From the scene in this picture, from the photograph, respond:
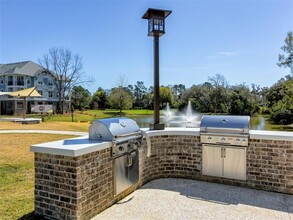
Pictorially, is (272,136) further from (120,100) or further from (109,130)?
(120,100)

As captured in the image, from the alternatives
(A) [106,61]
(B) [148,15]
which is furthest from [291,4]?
(A) [106,61]

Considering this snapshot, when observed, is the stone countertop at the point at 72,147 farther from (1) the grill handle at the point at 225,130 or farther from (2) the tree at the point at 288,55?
(2) the tree at the point at 288,55

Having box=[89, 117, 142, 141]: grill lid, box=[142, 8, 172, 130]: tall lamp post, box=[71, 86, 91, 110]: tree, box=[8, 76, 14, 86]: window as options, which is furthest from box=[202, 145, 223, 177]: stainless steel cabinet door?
box=[71, 86, 91, 110]: tree

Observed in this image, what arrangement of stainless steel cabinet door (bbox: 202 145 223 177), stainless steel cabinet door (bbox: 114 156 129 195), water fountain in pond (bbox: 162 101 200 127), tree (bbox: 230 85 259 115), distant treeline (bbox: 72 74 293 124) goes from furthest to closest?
distant treeline (bbox: 72 74 293 124) < tree (bbox: 230 85 259 115) < water fountain in pond (bbox: 162 101 200 127) < stainless steel cabinet door (bbox: 202 145 223 177) < stainless steel cabinet door (bbox: 114 156 129 195)

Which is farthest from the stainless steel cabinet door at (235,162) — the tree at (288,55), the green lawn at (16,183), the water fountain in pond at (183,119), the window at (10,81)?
the window at (10,81)

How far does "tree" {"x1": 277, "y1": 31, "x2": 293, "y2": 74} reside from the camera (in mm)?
21797

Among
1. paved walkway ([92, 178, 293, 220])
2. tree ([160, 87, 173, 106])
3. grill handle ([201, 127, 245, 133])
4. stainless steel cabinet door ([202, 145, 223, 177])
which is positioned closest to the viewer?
paved walkway ([92, 178, 293, 220])

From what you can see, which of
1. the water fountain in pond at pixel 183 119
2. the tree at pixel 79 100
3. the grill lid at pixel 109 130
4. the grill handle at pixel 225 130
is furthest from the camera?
the tree at pixel 79 100

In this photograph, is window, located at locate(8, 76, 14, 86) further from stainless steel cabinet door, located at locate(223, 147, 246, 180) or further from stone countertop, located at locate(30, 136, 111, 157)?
stainless steel cabinet door, located at locate(223, 147, 246, 180)

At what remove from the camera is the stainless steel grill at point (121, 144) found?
3.49 meters

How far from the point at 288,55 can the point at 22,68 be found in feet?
121

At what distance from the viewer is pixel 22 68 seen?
126ft

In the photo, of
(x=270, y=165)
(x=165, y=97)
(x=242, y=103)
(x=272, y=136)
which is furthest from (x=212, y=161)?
(x=165, y=97)

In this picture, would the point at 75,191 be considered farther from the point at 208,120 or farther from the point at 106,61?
the point at 106,61
